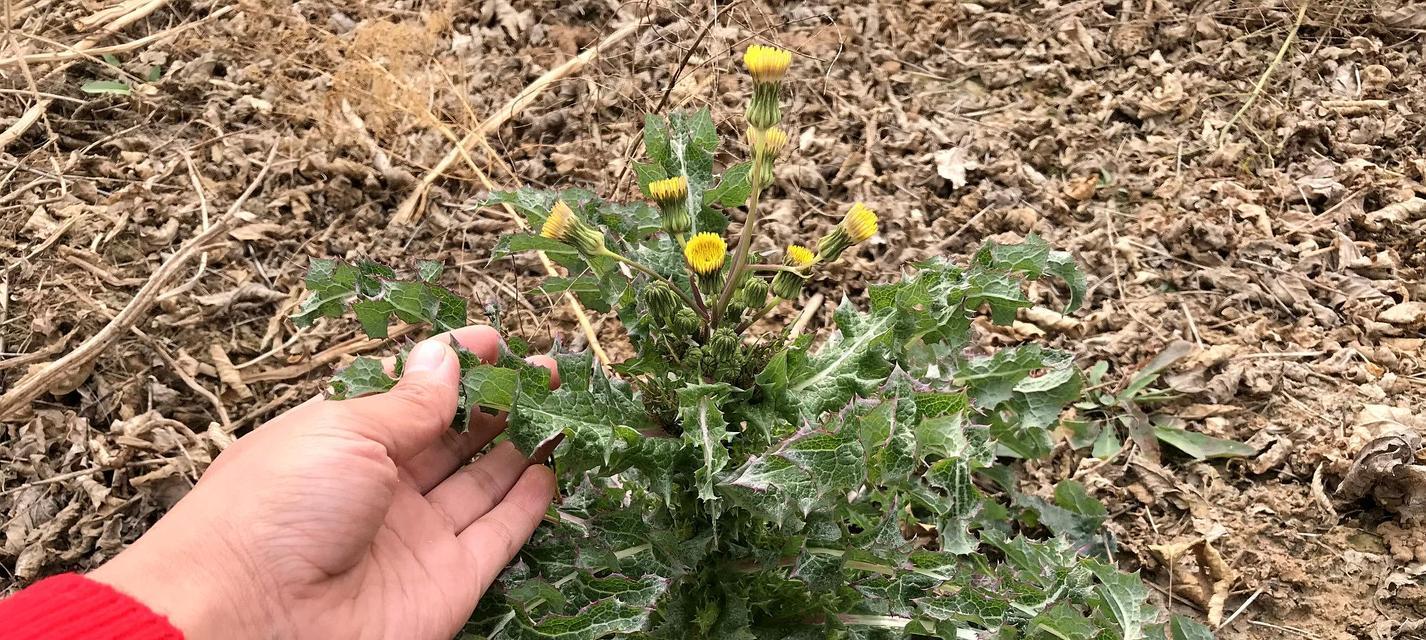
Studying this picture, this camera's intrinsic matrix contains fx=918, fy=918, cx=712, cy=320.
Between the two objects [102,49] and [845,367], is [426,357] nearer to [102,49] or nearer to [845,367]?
[845,367]

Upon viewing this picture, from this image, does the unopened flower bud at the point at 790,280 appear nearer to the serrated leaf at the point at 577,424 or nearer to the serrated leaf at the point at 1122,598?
the serrated leaf at the point at 577,424

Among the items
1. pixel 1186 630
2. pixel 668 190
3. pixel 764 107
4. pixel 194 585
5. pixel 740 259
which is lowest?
pixel 1186 630

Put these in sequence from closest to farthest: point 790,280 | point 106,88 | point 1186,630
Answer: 1. point 790,280
2. point 1186,630
3. point 106,88

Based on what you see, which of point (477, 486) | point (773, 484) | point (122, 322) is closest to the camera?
point (773, 484)

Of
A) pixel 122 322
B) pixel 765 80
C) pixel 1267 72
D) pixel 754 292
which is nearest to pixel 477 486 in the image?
pixel 754 292

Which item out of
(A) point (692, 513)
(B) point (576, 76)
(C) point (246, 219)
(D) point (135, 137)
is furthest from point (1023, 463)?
(D) point (135, 137)

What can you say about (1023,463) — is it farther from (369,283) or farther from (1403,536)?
(369,283)

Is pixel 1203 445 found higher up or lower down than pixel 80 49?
lower down

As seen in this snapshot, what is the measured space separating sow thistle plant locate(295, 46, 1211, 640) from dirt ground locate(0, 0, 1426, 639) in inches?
34.8

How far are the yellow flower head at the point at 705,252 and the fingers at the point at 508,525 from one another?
74 centimetres

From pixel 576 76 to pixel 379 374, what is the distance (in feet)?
8.12

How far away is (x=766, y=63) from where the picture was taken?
5.87ft

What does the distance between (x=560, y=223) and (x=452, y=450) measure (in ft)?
2.46

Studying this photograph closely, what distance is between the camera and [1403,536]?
2822 millimetres
